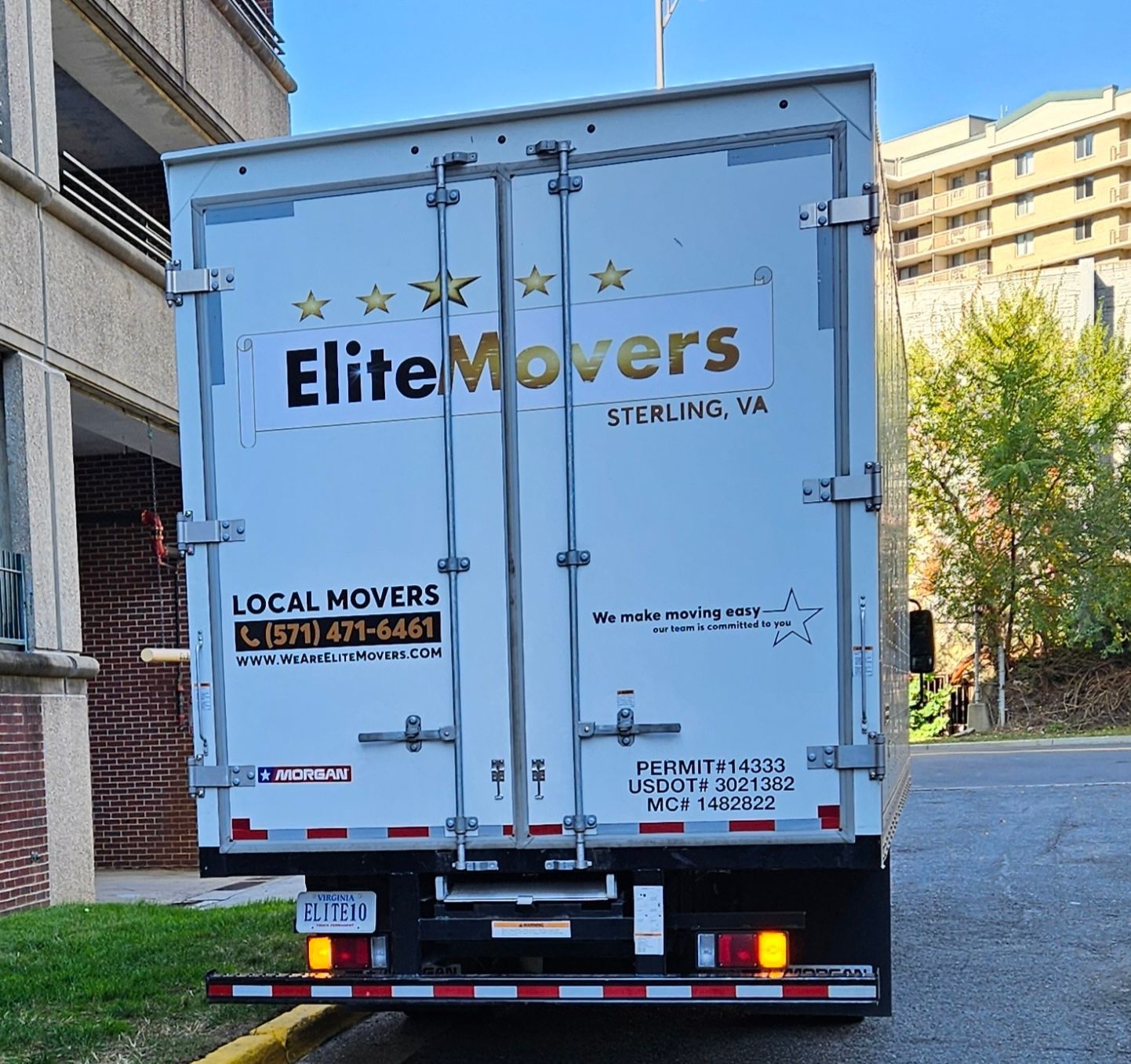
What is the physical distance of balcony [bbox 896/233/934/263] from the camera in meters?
74.8

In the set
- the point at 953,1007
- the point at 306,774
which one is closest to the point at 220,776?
the point at 306,774

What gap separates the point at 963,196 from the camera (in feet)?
241

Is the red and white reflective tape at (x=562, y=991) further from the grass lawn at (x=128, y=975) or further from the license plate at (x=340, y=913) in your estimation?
the grass lawn at (x=128, y=975)

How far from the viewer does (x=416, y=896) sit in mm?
5082

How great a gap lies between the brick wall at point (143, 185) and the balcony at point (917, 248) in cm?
6406

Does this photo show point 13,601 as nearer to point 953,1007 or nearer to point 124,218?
point 124,218

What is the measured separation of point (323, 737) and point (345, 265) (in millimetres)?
1818

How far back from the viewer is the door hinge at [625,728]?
4.88m

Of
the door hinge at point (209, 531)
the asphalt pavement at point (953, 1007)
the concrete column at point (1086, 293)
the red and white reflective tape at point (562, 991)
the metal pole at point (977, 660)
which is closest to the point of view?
the red and white reflective tape at point (562, 991)

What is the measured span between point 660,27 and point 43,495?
1385cm

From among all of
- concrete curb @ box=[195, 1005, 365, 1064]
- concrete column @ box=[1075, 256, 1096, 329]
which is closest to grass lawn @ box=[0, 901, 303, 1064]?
concrete curb @ box=[195, 1005, 365, 1064]

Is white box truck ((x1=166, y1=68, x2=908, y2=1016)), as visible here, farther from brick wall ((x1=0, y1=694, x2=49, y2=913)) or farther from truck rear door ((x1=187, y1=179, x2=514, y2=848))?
brick wall ((x1=0, y1=694, x2=49, y2=913))

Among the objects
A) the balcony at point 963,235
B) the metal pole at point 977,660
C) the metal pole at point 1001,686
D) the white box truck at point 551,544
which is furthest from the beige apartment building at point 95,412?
the balcony at point 963,235

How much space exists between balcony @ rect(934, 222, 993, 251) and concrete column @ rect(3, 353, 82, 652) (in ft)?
224
